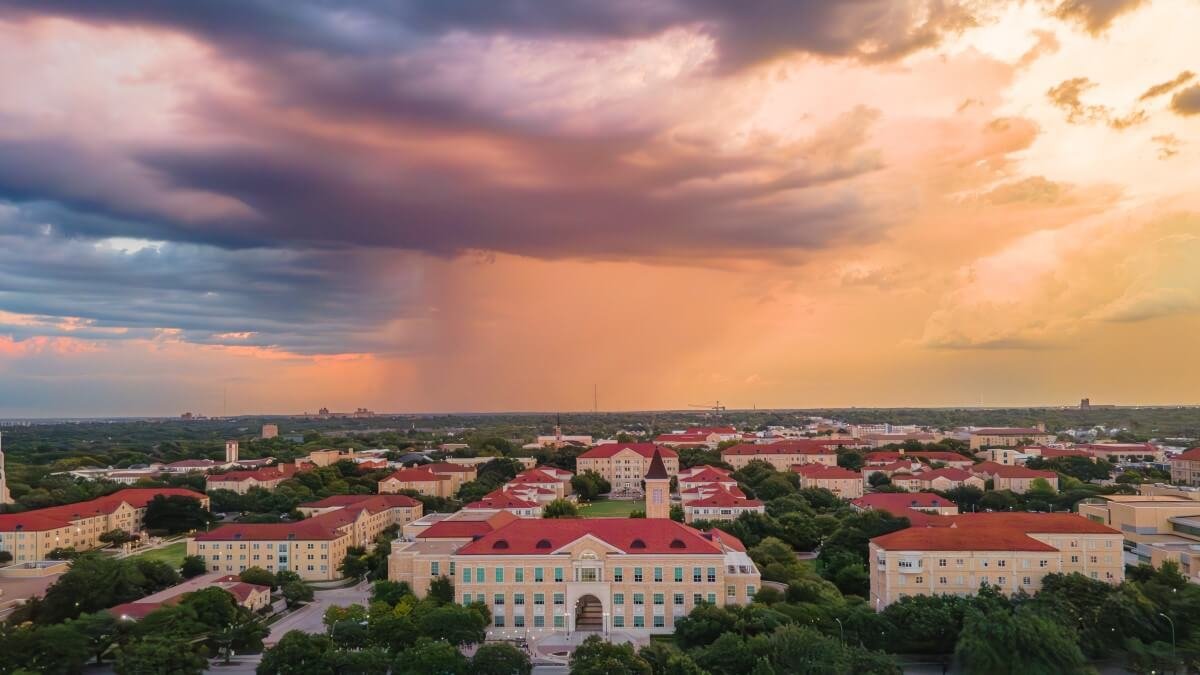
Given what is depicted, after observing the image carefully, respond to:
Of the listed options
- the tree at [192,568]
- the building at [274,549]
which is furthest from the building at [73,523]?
the tree at [192,568]

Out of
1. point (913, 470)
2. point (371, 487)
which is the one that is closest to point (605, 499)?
point (371, 487)

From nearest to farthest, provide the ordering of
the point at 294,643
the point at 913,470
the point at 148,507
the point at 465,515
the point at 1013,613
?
the point at 294,643 < the point at 1013,613 < the point at 465,515 < the point at 148,507 < the point at 913,470

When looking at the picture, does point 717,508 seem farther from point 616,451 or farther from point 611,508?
A: point 616,451

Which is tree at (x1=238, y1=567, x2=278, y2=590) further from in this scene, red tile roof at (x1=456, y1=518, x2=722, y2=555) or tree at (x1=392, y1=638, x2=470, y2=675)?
tree at (x1=392, y1=638, x2=470, y2=675)

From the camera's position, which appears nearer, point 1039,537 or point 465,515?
point 1039,537

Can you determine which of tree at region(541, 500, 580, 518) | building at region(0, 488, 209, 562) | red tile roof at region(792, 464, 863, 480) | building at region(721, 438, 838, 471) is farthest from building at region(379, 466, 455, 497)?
building at region(721, 438, 838, 471)

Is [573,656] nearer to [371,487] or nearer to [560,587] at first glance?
[560,587]
